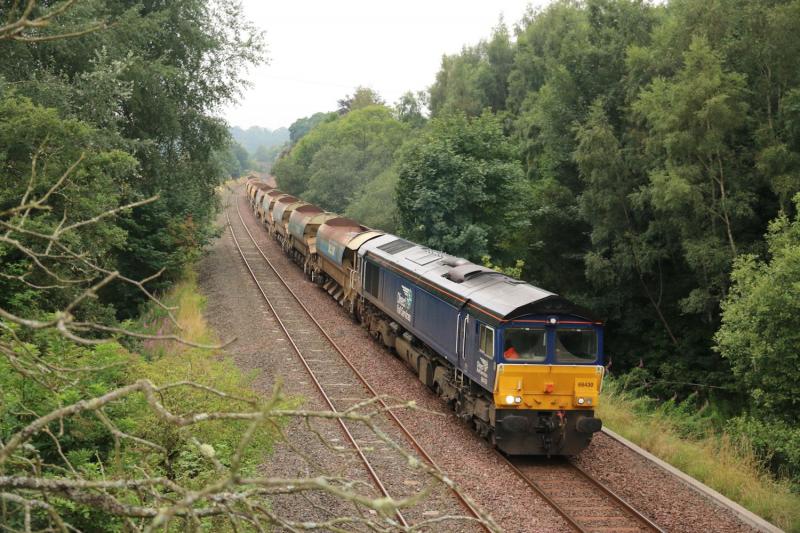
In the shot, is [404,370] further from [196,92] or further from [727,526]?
[196,92]

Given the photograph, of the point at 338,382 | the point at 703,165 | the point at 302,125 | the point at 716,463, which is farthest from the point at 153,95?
the point at 302,125

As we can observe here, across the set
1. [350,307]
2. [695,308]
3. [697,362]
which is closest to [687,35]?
[695,308]

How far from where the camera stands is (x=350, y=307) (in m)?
26.5

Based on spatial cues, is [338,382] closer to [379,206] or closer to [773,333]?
[773,333]

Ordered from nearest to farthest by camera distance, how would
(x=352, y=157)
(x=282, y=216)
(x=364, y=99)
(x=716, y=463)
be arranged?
(x=716, y=463) < (x=282, y=216) < (x=352, y=157) < (x=364, y=99)

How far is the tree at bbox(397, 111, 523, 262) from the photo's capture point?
96.0ft

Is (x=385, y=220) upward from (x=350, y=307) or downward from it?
upward

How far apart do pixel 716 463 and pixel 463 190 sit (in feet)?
56.9

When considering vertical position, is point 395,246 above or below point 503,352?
above

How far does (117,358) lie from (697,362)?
24893 mm

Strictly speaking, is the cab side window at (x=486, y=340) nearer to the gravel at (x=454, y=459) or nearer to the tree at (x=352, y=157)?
the gravel at (x=454, y=459)

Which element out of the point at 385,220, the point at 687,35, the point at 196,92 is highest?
the point at 687,35

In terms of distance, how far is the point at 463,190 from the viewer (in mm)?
29438

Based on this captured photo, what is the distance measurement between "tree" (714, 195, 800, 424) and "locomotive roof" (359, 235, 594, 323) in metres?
6.45
